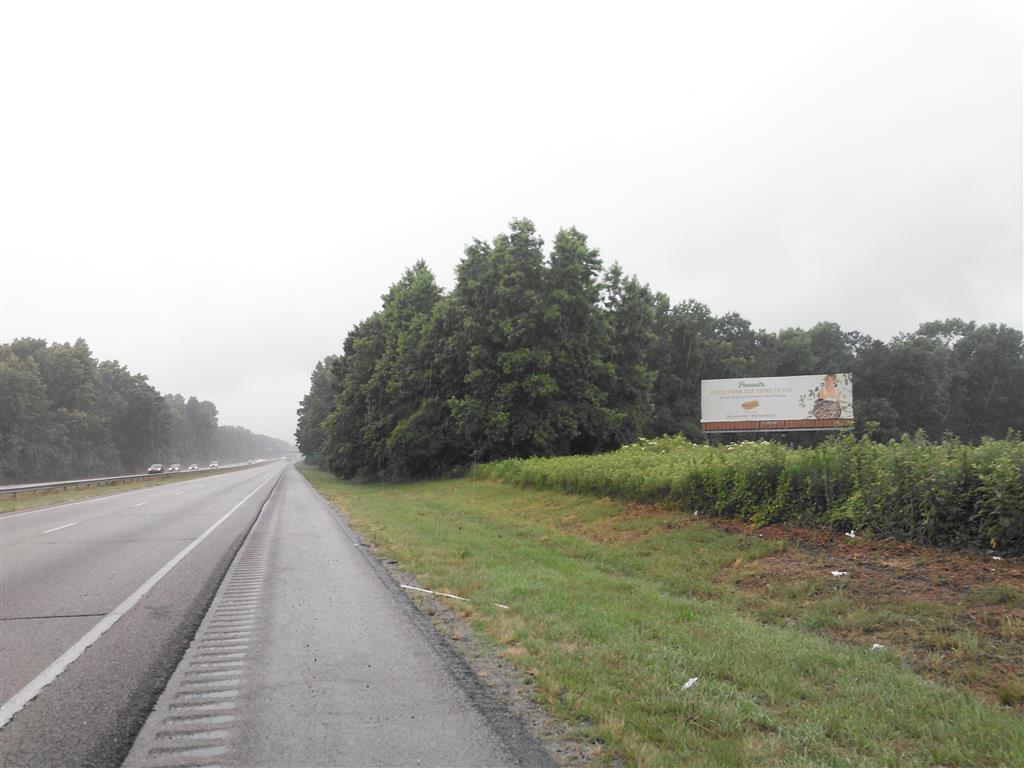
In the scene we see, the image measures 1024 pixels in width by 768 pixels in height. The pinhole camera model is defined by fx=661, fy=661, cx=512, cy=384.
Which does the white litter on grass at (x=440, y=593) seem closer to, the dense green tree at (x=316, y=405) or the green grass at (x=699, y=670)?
the green grass at (x=699, y=670)

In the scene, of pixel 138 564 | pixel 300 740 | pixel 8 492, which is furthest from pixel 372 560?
pixel 8 492

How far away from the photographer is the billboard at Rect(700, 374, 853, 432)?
33688 millimetres

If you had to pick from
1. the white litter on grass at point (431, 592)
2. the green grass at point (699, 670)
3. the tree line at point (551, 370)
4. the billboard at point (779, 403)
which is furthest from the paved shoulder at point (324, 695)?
the billboard at point (779, 403)

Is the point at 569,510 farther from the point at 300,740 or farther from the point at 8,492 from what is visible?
the point at 8,492

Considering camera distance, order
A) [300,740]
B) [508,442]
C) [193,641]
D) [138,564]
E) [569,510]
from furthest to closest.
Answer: [508,442] < [569,510] < [138,564] < [193,641] < [300,740]

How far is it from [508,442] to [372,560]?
25492 mm

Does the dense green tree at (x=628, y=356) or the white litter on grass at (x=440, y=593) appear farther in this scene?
the dense green tree at (x=628, y=356)

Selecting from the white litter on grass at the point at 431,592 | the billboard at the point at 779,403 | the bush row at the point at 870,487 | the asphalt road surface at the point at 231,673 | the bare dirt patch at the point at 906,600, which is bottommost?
the white litter on grass at the point at 431,592

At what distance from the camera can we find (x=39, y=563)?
37.7ft

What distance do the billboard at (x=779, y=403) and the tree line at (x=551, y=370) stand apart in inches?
233

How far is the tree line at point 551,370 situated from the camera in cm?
3669

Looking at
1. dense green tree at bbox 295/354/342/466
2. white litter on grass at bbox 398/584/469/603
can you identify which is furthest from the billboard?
dense green tree at bbox 295/354/342/466

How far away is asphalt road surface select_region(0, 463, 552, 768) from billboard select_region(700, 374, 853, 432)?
2813cm

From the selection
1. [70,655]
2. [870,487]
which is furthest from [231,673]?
[870,487]
